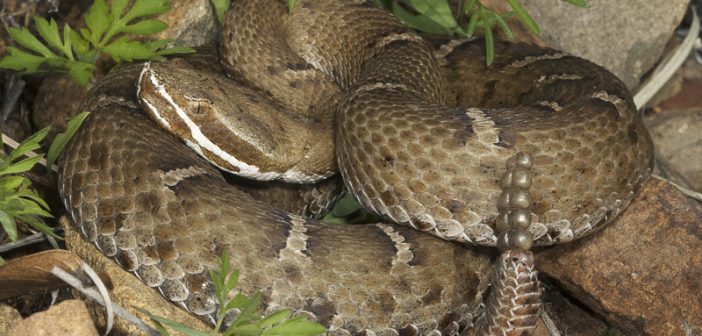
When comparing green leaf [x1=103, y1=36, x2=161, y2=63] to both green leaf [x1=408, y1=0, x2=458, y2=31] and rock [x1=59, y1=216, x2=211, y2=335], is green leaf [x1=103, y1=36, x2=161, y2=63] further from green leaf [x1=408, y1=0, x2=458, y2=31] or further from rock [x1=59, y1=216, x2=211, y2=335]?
green leaf [x1=408, y1=0, x2=458, y2=31]

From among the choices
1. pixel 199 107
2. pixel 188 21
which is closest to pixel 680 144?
pixel 188 21

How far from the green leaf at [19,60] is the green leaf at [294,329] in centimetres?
232

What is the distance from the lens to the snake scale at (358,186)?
461cm

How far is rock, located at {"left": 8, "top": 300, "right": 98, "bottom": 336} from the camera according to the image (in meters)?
4.25

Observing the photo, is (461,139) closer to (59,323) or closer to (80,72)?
(59,323)

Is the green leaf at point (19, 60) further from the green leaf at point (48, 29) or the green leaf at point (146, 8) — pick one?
the green leaf at point (146, 8)

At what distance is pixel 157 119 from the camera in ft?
16.4

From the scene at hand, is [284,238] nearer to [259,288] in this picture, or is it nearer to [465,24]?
[259,288]

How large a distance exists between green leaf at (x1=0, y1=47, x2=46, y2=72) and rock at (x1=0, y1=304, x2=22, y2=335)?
4.54 feet

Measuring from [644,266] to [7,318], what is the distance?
3.41 meters

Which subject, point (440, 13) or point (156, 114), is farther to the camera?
point (440, 13)

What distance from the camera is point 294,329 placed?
4043 mm

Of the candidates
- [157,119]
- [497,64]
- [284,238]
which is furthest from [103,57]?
[497,64]

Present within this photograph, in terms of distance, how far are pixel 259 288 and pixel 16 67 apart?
200 cm
